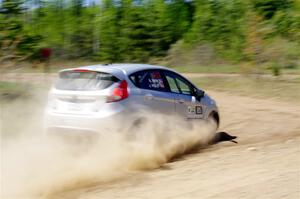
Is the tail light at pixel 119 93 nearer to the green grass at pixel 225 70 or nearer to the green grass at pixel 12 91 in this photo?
the green grass at pixel 12 91

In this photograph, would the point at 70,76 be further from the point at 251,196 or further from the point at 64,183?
the point at 251,196

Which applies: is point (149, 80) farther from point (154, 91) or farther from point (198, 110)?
point (198, 110)

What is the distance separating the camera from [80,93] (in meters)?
8.59

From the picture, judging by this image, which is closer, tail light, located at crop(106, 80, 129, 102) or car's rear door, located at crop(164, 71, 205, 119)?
tail light, located at crop(106, 80, 129, 102)

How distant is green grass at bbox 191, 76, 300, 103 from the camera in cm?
1856

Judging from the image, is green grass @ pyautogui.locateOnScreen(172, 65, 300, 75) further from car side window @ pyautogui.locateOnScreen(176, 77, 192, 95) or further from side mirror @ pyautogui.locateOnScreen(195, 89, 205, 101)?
car side window @ pyautogui.locateOnScreen(176, 77, 192, 95)

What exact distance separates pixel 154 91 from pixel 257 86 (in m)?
12.2

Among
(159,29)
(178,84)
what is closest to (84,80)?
(178,84)

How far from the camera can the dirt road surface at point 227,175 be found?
6.61m

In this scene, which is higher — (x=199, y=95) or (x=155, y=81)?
(x=155, y=81)

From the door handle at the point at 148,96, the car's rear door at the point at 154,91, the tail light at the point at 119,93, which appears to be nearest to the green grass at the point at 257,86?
the car's rear door at the point at 154,91

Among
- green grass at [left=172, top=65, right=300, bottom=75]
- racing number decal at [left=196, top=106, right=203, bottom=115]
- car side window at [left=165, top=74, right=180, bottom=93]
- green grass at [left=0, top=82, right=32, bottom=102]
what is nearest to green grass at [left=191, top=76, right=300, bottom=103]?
green grass at [left=172, top=65, right=300, bottom=75]

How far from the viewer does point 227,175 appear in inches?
296

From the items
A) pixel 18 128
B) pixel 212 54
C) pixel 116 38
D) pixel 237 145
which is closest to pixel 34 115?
pixel 18 128
